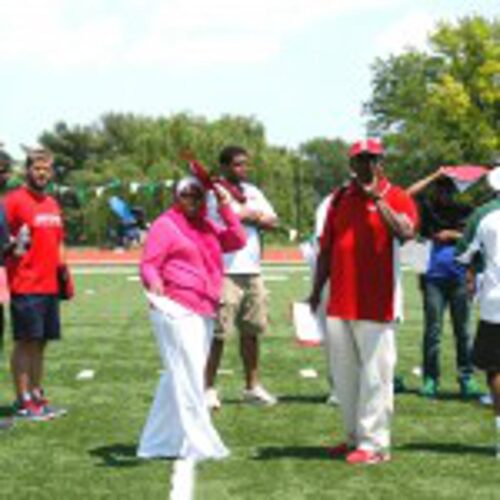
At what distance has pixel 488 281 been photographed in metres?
7.98

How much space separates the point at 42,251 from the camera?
383 inches

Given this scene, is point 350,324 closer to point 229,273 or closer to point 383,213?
point 383,213

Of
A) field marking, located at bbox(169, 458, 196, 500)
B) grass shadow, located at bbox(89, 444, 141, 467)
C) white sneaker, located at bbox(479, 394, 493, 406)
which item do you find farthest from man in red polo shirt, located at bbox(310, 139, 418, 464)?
white sneaker, located at bbox(479, 394, 493, 406)

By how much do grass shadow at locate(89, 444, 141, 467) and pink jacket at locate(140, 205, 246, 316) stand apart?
101 centimetres

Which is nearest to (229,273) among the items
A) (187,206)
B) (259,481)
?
(187,206)

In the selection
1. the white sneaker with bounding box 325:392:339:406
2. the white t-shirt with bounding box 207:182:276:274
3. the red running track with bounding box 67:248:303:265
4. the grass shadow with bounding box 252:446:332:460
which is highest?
the white t-shirt with bounding box 207:182:276:274

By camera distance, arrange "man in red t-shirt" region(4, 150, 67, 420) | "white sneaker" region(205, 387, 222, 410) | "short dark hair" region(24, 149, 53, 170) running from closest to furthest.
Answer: "short dark hair" region(24, 149, 53, 170) < "man in red t-shirt" region(4, 150, 67, 420) < "white sneaker" region(205, 387, 222, 410)

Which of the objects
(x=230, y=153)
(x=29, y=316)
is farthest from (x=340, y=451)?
(x=29, y=316)

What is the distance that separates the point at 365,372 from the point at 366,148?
133 centimetres

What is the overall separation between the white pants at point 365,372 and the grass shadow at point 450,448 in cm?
46

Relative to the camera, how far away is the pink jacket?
790 cm

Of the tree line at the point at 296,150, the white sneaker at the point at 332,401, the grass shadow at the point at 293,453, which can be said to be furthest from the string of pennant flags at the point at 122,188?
the grass shadow at the point at 293,453

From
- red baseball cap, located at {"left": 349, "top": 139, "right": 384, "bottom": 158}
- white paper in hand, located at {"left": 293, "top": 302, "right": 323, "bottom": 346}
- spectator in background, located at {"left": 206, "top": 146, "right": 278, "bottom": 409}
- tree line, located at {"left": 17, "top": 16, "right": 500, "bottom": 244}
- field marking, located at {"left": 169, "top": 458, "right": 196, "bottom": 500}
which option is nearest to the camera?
field marking, located at {"left": 169, "top": 458, "right": 196, "bottom": 500}

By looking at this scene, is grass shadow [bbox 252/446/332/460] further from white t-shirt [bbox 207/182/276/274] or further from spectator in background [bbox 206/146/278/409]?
white t-shirt [bbox 207/182/276/274]
